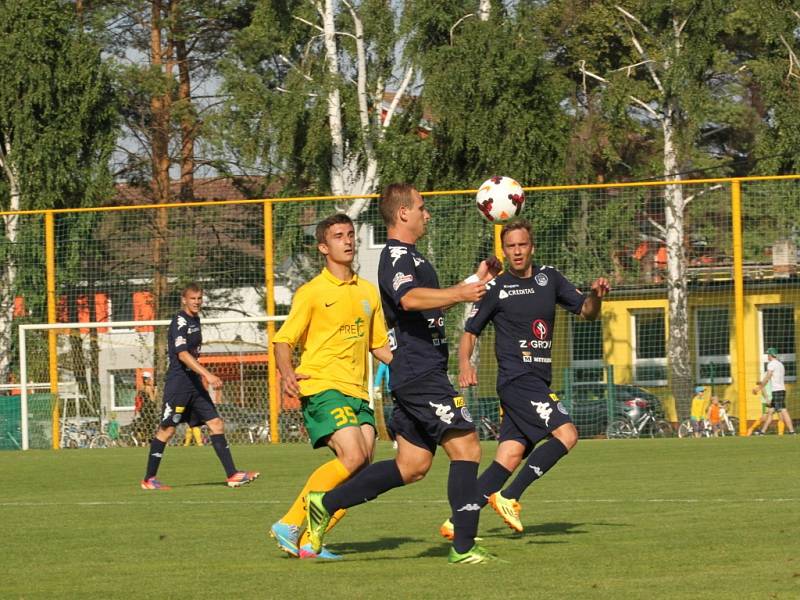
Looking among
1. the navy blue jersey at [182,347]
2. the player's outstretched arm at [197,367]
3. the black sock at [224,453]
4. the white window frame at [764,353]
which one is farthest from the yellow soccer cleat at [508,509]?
the white window frame at [764,353]

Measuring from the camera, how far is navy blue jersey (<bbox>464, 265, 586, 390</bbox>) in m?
8.84

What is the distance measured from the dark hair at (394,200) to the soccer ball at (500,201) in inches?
90.6

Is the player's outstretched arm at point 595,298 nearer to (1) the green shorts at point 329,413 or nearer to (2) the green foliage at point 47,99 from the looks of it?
(1) the green shorts at point 329,413

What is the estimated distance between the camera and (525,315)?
889 centimetres

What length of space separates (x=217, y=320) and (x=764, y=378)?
28.5ft

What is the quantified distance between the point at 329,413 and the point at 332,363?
0.94 ft

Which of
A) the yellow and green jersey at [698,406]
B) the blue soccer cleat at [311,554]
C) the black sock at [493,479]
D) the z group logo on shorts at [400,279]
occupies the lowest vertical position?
the yellow and green jersey at [698,406]

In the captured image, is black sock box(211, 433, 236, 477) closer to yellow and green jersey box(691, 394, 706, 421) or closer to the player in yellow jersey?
the player in yellow jersey

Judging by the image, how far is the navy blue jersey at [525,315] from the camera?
8836mm

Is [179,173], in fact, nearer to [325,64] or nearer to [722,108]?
[325,64]

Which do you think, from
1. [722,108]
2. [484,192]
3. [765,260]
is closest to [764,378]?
[765,260]

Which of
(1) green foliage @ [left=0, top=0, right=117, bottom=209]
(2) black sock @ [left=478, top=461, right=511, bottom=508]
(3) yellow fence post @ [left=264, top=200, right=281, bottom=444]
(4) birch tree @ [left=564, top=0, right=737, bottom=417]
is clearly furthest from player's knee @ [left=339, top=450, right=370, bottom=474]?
(1) green foliage @ [left=0, top=0, right=117, bottom=209]

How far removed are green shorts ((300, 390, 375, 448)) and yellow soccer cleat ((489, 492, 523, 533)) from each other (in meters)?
1.07

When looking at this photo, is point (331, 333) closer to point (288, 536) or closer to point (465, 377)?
point (288, 536)
